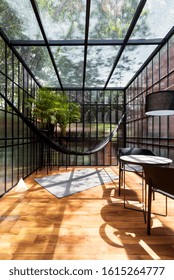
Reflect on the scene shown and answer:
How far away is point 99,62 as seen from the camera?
4.09m

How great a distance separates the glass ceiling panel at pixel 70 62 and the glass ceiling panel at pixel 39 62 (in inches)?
8.9

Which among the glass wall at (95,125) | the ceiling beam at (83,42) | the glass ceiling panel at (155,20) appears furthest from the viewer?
the glass wall at (95,125)

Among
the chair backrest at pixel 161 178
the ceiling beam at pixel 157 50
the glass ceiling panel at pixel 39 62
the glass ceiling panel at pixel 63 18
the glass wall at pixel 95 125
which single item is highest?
the glass ceiling panel at pixel 63 18

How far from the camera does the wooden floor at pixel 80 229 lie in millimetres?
1538

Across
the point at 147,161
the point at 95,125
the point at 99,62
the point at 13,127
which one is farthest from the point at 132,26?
the point at 95,125

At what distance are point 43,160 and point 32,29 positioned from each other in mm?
3927

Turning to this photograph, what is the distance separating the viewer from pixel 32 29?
2.87m

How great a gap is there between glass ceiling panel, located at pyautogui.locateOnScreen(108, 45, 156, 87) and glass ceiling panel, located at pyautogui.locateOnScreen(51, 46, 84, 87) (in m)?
Answer: 1.03

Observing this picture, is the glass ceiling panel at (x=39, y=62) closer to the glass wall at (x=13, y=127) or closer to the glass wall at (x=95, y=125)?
the glass wall at (x=13, y=127)

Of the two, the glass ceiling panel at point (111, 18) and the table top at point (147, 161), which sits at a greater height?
the glass ceiling panel at point (111, 18)

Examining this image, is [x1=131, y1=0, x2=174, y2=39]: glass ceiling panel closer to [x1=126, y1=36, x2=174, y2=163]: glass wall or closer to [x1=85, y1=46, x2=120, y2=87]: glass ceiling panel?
[x1=126, y1=36, x2=174, y2=163]: glass wall

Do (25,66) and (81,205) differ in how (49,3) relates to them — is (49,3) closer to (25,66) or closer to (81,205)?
(25,66)

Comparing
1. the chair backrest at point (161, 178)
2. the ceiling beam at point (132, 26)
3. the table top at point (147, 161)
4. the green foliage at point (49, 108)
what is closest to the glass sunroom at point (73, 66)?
the ceiling beam at point (132, 26)

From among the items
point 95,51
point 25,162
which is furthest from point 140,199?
point 95,51
